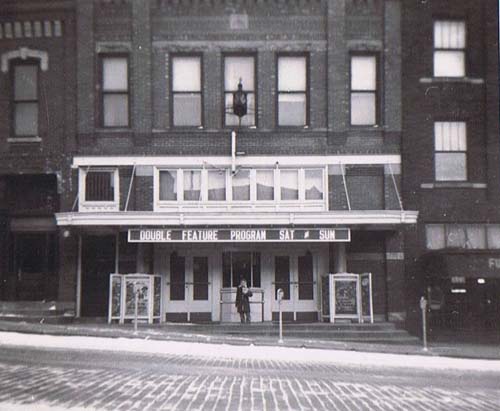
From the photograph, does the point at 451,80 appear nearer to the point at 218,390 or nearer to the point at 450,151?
→ the point at 450,151

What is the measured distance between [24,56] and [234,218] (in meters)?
9.06

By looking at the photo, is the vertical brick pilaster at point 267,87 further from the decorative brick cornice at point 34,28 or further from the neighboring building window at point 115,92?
the decorative brick cornice at point 34,28

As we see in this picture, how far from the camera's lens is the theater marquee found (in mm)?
24203

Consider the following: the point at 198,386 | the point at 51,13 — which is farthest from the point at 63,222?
the point at 198,386

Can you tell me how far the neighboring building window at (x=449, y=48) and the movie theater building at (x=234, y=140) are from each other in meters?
1.56

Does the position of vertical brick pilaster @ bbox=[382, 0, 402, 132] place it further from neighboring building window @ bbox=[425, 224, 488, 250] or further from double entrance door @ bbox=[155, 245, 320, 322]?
double entrance door @ bbox=[155, 245, 320, 322]

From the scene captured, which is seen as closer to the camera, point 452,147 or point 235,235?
point 235,235

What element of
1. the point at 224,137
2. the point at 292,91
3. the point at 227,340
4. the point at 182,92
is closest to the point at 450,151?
the point at 292,91

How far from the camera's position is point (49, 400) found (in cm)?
952

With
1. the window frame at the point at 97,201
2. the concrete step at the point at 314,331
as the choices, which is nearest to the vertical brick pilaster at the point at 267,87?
the window frame at the point at 97,201

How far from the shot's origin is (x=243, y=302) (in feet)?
81.7

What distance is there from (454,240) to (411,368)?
11.2m

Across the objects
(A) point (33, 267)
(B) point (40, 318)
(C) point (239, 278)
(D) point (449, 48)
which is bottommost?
(B) point (40, 318)

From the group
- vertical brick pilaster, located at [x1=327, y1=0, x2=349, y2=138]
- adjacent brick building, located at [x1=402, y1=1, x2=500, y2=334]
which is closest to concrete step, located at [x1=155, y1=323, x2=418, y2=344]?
adjacent brick building, located at [x1=402, y1=1, x2=500, y2=334]
